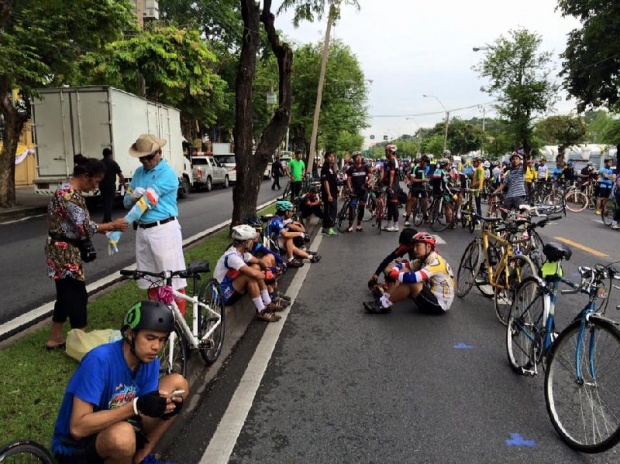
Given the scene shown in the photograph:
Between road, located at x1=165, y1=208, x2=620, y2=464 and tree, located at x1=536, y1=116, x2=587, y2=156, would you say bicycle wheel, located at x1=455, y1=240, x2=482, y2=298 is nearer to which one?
road, located at x1=165, y1=208, x2=620, y2=464

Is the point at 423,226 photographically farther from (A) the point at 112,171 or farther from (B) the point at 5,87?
(B) the point at 5,87

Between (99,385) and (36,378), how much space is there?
1804 millimetres

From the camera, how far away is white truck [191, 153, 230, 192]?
82.5ft

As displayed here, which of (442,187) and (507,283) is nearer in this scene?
(507,283)

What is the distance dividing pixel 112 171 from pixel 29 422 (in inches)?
413

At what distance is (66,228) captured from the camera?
415 cm

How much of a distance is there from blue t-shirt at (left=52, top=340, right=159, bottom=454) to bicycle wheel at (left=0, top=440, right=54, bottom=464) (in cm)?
11

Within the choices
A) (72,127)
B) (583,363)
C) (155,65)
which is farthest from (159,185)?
(155,65)

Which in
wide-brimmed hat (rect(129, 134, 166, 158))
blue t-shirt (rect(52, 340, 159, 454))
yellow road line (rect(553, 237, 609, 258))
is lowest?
yellow road line (rect(553, 237, 609, 258))

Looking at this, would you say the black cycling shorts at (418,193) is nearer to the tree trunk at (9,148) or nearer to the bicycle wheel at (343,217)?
the bicycle wheel at (343,217)

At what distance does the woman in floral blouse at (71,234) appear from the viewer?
4027mm

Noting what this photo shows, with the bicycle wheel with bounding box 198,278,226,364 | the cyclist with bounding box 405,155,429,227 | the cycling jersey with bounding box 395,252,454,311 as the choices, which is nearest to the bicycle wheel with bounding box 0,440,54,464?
the bicycle wheel with bounding box 198,278,226,364

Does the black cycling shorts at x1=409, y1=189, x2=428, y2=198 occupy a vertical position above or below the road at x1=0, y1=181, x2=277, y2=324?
above

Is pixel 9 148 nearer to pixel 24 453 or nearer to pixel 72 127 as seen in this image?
pixel 72 127
